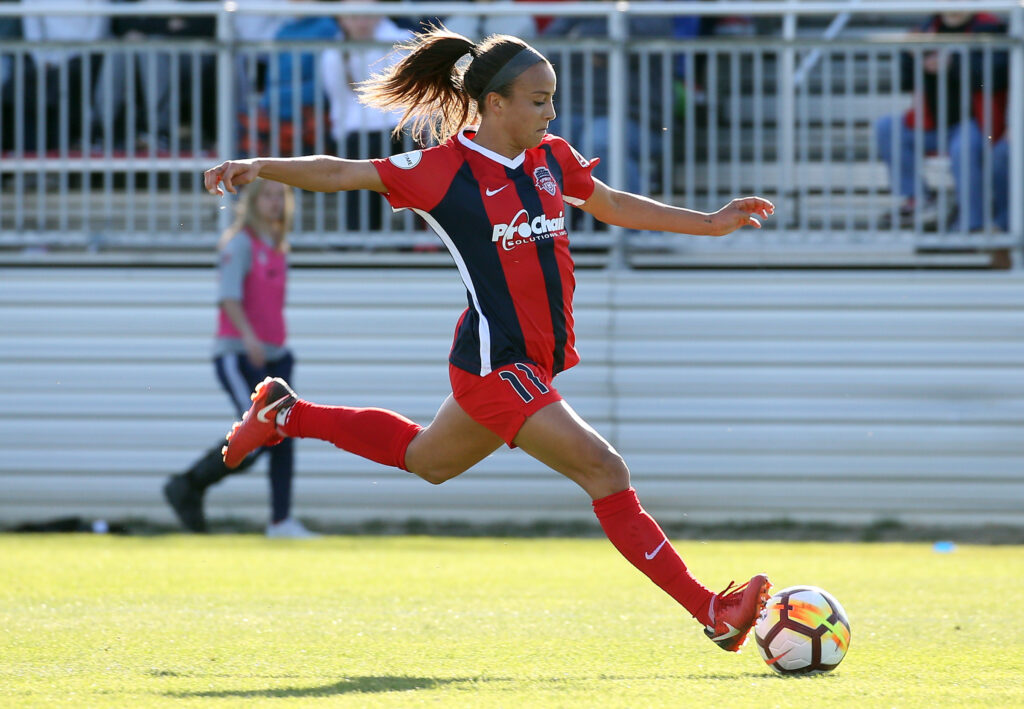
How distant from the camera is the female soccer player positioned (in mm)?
4766

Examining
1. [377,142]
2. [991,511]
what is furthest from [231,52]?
[991,511]

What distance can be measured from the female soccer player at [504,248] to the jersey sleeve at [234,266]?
376cm

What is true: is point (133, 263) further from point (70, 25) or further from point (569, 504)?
point (569, 504)

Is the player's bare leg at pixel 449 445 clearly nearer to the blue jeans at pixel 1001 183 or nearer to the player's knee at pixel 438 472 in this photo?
the player's knee at pixel 438 472

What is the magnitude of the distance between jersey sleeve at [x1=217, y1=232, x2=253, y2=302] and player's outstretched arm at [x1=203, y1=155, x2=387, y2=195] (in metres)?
4.41

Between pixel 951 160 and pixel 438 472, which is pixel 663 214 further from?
pixel 951 160

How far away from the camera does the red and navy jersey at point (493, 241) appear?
505 cm

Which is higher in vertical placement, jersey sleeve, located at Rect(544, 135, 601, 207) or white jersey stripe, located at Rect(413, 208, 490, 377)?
jersey sleeve, located at Rect(544, 135, 601, 207)

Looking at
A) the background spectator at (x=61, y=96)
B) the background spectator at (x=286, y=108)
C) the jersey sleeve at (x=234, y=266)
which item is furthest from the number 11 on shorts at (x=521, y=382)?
the background spectator at (x=61, y=96)

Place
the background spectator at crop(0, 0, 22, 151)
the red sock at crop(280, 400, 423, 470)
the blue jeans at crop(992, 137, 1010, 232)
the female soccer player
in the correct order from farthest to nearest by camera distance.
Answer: the background spectator at crop(0, 0, 22, 151) → the blue jeans at crop(992, 137, 1010, 232) → the red sock at crop(280, 400, 423, 470) → the female soccer player

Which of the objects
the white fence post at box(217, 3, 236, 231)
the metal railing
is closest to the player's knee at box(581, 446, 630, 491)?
the metal railing

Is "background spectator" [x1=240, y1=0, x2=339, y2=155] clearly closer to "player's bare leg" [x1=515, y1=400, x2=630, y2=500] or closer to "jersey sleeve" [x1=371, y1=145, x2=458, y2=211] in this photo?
"jersey sleeve" [x1=371, y1=145, x2=458, y2=211]

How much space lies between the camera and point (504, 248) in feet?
16.6

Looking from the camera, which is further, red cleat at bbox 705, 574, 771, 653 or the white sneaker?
the white sneaker
